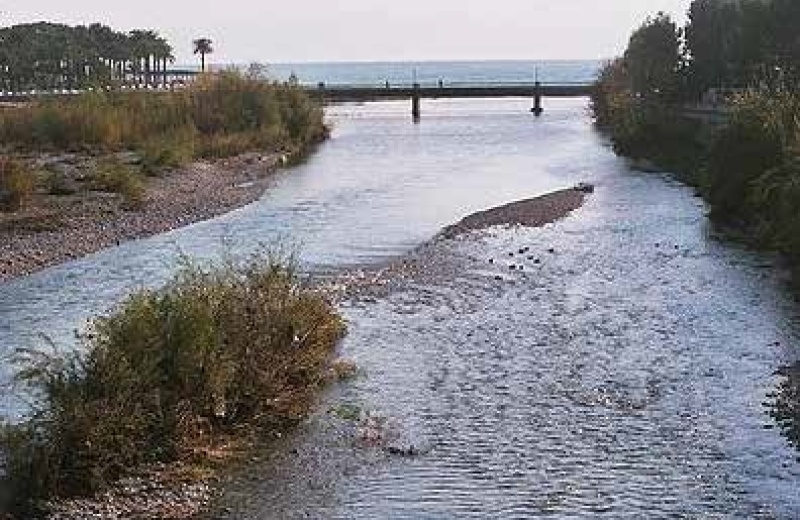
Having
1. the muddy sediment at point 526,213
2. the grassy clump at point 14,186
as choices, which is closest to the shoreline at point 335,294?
the muddy sediment at point 526,213

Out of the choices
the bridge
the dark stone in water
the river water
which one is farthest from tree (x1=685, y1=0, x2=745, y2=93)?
the dark stone in water

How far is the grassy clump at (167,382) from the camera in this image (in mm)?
12781

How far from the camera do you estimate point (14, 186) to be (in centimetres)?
3672

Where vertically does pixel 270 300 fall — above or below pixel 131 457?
above

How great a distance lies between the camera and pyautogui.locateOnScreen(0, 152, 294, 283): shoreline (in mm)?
30281

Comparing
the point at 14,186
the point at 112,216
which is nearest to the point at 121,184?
the point at 112,216

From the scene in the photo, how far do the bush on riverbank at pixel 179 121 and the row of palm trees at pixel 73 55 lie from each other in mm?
21908

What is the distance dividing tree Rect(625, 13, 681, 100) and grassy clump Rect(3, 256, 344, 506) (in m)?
49.5

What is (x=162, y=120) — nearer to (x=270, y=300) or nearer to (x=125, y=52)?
(x=270, y=300)

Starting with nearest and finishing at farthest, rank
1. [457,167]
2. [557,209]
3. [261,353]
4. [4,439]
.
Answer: [4,439] → [261,353] → [557,209] → [457,167]

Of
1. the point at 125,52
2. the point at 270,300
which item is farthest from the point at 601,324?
the point at 125,52

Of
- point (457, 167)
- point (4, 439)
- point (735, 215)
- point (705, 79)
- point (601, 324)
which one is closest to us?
point (4, 439)

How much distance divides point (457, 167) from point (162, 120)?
14416 mm

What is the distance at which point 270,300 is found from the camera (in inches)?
674
